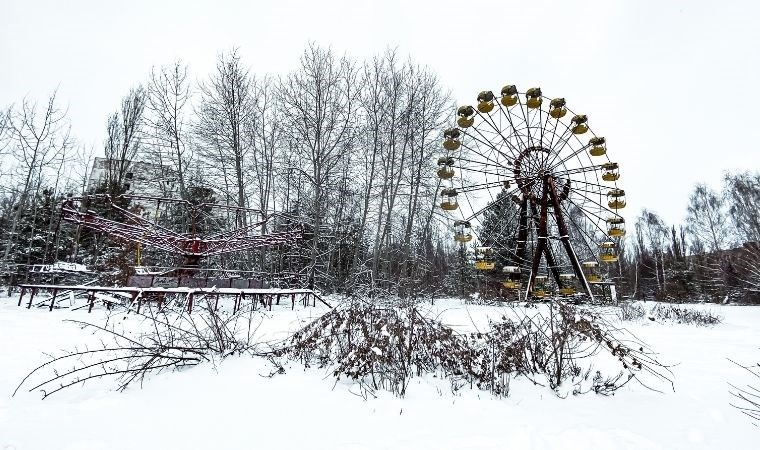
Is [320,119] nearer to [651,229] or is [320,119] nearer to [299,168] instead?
[299,168]

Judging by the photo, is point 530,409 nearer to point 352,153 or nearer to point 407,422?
point 407,422

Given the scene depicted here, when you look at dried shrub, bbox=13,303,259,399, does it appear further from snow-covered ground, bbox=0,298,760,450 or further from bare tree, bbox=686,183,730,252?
bare tree, bbox=686,183,730,252

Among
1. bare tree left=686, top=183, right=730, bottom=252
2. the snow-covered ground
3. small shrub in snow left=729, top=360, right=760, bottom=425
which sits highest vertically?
bare tree left=686, top=183, right=730, bottom=252

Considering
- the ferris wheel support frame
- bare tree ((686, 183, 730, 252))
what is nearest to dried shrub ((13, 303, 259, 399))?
the ferris wheel support frame

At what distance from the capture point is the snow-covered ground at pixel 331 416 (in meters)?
2.38

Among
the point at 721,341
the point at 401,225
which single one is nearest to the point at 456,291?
the point at 401,225

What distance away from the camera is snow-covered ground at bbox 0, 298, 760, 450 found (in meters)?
2.38

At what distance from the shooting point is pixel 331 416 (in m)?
2.78

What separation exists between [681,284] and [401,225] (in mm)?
22924

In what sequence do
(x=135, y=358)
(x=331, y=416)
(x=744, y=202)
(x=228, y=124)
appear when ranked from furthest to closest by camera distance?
(x=744, y=202), (x=228, y=124), (x=135, y=358), (x=331, y=416)

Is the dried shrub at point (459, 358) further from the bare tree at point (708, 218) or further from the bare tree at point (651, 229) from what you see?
the bare tree at point (651, 229)

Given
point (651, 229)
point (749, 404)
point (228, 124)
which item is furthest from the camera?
point (651, 229)

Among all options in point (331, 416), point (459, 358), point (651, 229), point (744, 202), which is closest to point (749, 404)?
point (459, 358)

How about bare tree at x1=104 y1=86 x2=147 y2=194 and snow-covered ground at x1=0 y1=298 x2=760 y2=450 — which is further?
bare tree at x1=104 y1=86 x2=147 y2=194
